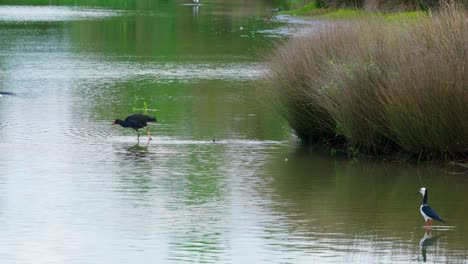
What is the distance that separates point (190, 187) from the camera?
57.9 ft

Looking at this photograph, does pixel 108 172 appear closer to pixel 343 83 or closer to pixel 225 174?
pixel 225 174

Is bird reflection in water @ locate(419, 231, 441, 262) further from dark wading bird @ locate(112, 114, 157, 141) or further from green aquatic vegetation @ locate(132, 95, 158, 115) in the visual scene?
green aquatic vegetation @ locate(132, 95, 158, 115)

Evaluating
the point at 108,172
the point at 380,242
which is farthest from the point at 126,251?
the point at 108,172

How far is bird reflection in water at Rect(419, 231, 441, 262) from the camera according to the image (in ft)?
45.1

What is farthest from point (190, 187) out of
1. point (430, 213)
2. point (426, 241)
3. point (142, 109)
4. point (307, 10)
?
point (307, 10)

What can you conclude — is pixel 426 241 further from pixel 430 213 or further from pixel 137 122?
pixel 137 122

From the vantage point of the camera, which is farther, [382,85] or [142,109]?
[142,109]

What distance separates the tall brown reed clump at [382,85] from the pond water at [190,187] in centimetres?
46

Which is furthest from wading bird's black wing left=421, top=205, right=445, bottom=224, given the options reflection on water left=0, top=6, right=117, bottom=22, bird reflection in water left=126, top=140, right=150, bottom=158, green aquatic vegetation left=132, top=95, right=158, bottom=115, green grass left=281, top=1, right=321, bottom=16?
reflection on water left=0, top=6, right=117, bottom=22

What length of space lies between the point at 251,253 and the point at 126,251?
4.54ft

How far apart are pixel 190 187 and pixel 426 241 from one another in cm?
449

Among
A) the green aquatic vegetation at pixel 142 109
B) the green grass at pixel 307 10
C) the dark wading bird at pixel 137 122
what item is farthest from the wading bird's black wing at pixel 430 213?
the green grass at pixel 307 10

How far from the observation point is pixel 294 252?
534 inches

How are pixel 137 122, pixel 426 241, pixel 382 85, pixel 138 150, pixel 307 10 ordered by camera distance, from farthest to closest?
pixel 307 10
pixel 137 122
pixel 138 150
pixel 382 85
pixel 426 241
